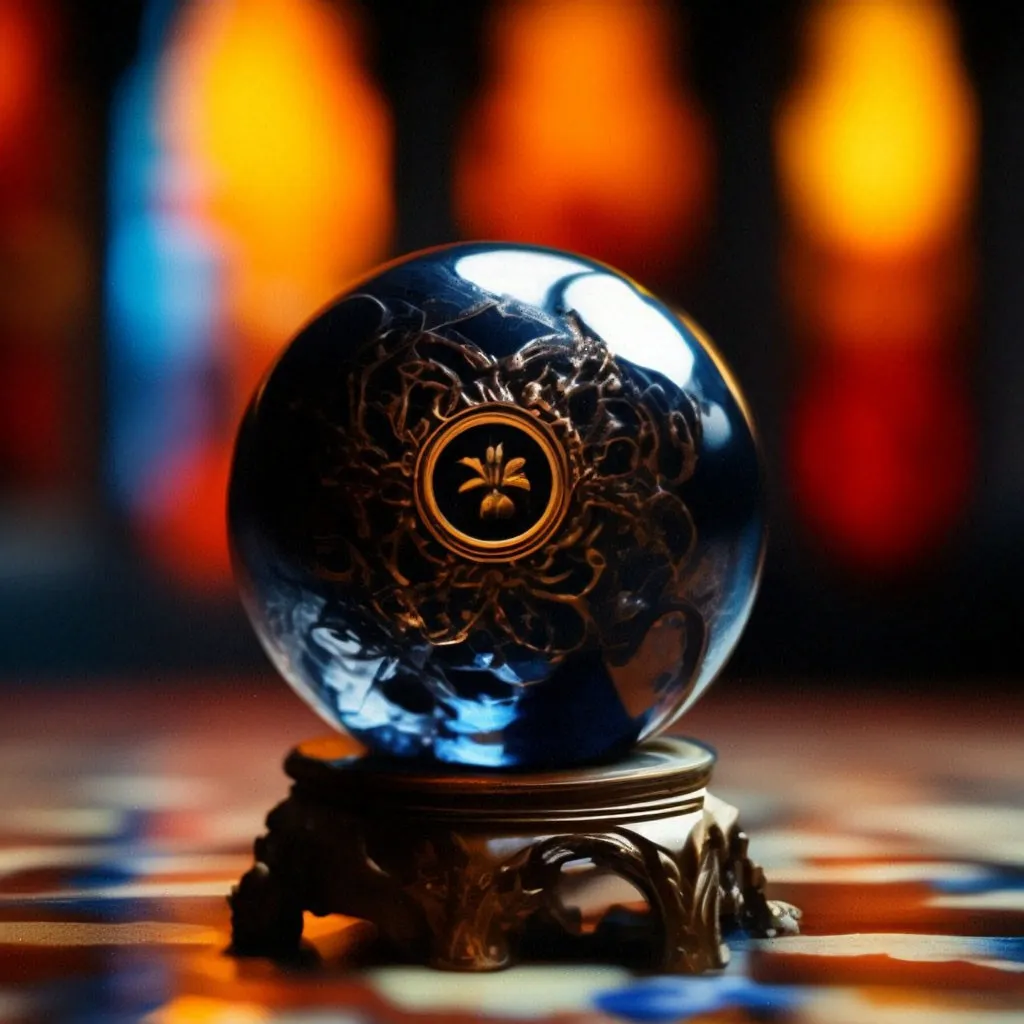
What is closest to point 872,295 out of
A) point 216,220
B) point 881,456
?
point 881,456

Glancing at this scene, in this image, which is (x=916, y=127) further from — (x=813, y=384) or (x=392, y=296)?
(x=392, y=296)

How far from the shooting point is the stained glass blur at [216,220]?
6020mm

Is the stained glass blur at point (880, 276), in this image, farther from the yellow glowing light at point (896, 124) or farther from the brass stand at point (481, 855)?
the brass stand at point (481, 855)

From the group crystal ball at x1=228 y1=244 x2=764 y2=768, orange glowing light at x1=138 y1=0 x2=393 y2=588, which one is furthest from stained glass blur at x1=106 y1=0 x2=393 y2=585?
crystal ball at x1=228 y1=244 x2=764 y2=768

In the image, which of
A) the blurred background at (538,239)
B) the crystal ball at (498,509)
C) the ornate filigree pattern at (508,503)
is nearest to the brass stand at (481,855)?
the crystal ball at (498,509)

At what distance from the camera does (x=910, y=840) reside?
320 centimetres

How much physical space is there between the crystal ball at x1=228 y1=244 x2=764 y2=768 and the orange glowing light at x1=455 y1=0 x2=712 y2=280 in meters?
3.71

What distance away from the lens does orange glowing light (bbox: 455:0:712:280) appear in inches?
235

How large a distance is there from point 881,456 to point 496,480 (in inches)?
153

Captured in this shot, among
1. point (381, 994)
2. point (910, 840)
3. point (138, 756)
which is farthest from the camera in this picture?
point (138, 756)

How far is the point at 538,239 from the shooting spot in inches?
240

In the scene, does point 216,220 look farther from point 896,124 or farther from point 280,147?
point 896,124

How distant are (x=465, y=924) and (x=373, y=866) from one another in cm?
15

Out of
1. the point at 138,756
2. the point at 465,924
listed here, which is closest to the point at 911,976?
the point at 465,924
